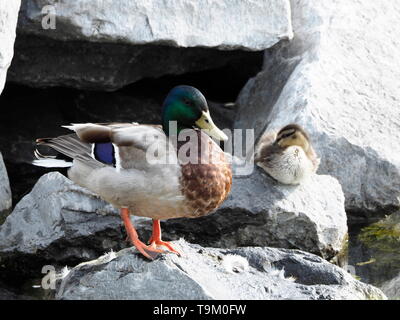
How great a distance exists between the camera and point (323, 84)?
Result: 7.02 metres

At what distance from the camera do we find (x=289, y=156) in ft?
19.9

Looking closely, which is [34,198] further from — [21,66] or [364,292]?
[364,292]

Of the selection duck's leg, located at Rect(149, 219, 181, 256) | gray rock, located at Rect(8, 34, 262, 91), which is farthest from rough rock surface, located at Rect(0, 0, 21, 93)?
duck's leg, located at Rect(149, 219, 181, 256)

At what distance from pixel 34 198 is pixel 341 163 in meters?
2.17

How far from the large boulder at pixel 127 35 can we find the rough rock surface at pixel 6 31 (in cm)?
54

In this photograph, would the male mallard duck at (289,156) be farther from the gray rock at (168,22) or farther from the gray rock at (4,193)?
the gray rock at (4,193)

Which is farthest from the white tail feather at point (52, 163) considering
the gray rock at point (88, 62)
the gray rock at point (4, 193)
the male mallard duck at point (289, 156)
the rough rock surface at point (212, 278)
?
the gray rock at point (88, 62)

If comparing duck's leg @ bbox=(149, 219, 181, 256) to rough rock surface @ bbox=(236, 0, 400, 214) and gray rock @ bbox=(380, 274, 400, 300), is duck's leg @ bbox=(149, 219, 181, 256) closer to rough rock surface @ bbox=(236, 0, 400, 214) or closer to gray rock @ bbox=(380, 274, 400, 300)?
gray rock @ bbox=(380, 274, 400, 300)

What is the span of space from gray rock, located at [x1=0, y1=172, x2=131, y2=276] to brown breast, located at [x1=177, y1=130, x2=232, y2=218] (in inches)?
51.1

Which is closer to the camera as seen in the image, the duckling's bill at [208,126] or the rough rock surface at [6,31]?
the duckling's bill at [208,126]

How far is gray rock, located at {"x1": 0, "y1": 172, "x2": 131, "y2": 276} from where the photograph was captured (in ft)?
18.6

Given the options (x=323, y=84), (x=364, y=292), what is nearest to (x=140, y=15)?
(x=323, y=84)

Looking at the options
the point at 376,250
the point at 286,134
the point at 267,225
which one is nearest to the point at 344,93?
the point at 286,134

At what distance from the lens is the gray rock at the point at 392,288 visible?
5.43 m
